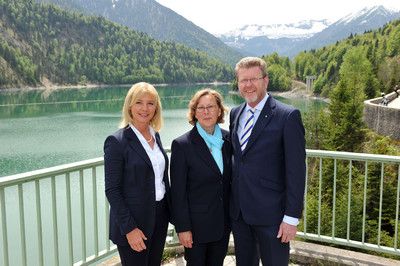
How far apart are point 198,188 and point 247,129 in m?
0.54

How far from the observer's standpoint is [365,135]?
22078 millimetres

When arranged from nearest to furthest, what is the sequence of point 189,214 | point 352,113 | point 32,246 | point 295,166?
point 295,166, point 189,214, point 32,246, point 352,113

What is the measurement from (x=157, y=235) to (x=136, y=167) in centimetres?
56

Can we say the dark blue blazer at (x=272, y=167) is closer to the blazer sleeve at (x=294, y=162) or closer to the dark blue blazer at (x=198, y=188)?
the blazer sleeve at (x=294, y=162)

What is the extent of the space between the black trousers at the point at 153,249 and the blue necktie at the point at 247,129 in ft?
2.28

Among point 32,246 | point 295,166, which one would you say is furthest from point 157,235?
point 32,246

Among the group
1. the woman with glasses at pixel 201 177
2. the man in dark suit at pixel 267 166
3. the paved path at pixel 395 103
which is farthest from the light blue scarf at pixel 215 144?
the paved path at pixel 395 103

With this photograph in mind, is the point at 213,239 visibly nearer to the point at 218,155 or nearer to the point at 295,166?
the point at 218,155

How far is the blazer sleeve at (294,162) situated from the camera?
221 cm

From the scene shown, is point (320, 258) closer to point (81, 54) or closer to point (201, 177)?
point (201, 177)

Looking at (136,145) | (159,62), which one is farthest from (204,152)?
(159,62)

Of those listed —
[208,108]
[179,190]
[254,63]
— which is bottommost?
[179,190]

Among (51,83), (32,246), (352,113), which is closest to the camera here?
(32,246)

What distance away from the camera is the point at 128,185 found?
2264mm
